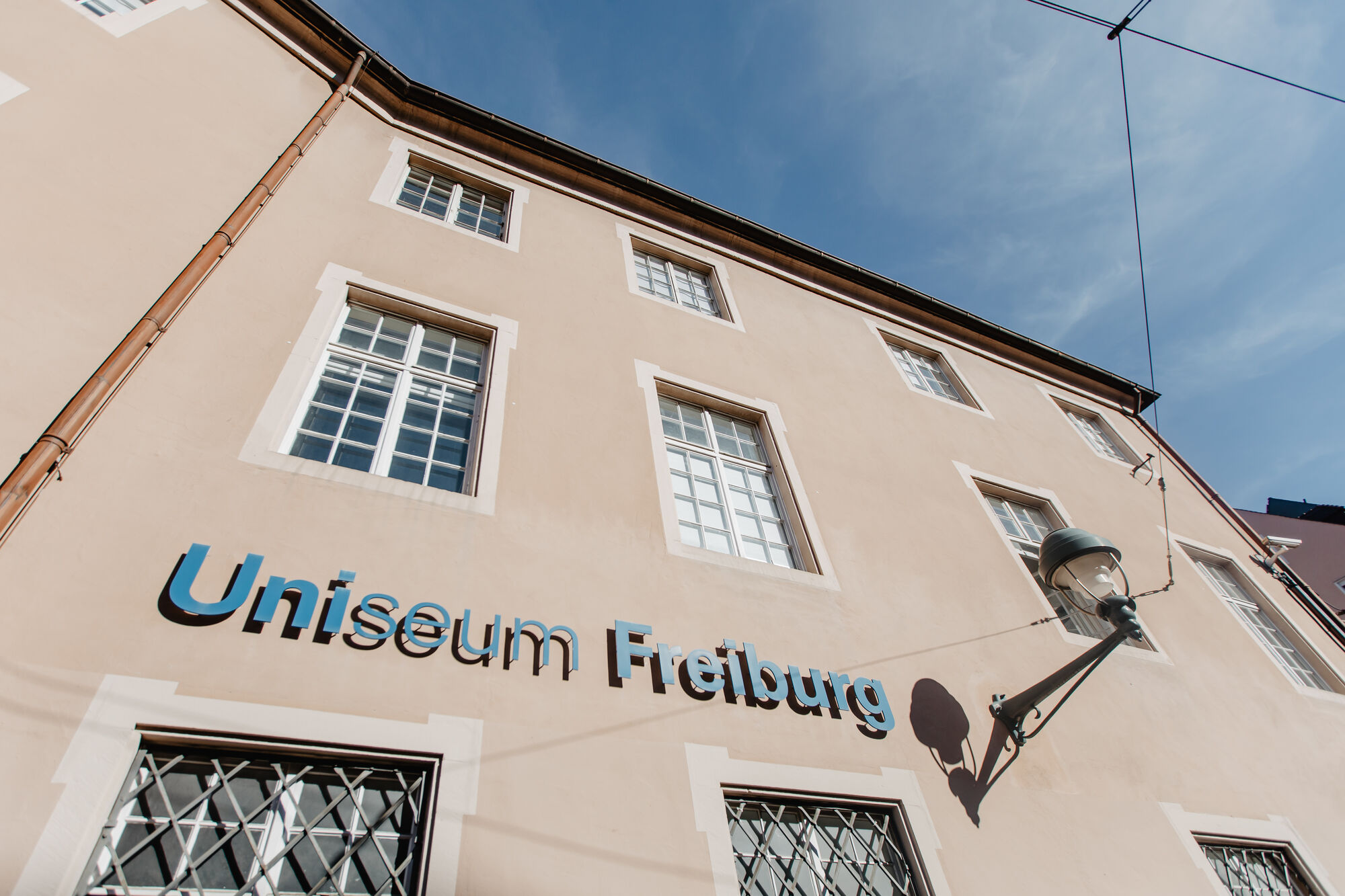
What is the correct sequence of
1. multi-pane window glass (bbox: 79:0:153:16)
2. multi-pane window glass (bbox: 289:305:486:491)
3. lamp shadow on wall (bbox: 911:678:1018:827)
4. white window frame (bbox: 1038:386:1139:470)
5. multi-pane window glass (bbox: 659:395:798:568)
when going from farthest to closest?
white window frame (bbox: 1038:386:1139:470) → multi-pane window glass (bbox: 79:0:153:16) → multi-pane window glass (bbox: 659:395:798:568) → multi-pane window glass (bbox: 289:305:486:491) → lamp shadow on wall (bbox: 911:678:1018:827)

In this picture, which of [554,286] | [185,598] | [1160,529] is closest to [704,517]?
[554,286]

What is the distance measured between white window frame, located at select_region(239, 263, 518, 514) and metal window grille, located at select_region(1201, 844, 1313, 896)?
668cm

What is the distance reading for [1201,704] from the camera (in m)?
7.51

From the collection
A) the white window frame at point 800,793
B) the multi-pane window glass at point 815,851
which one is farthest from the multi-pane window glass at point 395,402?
the multi-pane window glass at point 815,851

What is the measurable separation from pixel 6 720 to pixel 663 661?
3411 millimetres

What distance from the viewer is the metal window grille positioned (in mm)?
6031

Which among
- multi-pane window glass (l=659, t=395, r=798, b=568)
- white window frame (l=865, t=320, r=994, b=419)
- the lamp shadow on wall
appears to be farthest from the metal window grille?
white window frame (l=865, t=320, r=994, b=419)

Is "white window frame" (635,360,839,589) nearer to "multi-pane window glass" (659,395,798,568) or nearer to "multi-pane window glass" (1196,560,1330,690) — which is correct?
"multi-pane window glass" (659,395,798,568)

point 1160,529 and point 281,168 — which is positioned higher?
point 281,168

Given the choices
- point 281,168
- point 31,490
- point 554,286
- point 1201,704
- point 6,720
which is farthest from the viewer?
point 554,286

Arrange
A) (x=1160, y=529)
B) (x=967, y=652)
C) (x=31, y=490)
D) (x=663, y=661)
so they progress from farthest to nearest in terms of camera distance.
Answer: (x=1160, y=529)
(x=967, y=652)
(x=663, y=661)
(x=31, y=490)

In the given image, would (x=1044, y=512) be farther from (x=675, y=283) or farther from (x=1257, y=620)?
(x=675, y=283)

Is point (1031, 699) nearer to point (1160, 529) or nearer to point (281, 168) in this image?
point (1160, 529)

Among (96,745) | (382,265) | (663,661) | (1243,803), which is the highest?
(382,265)
